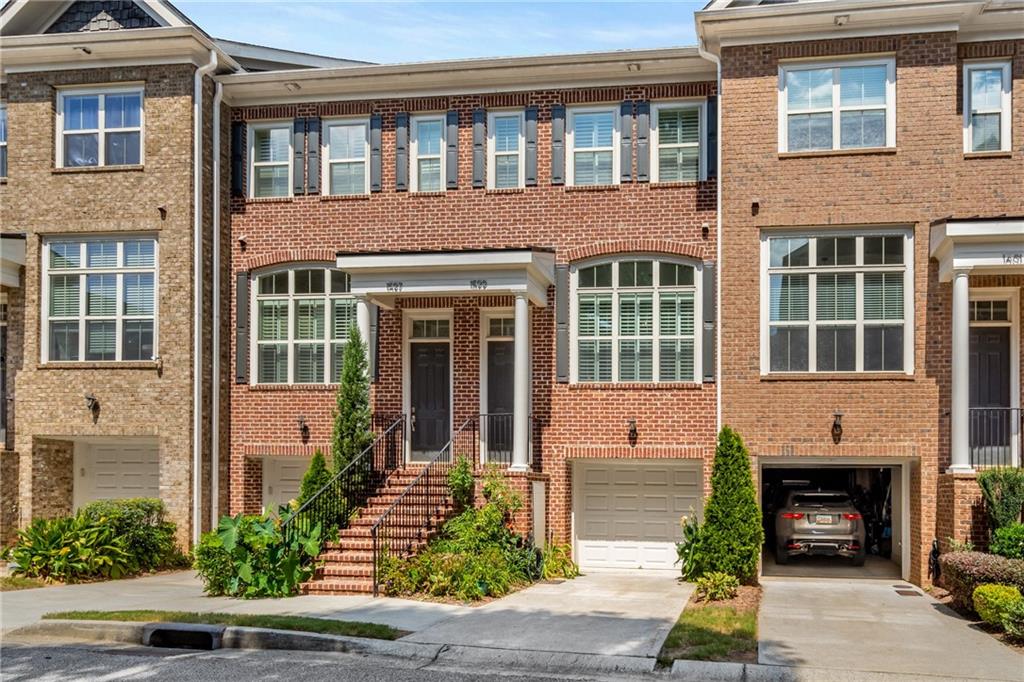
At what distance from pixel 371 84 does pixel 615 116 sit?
4103mm

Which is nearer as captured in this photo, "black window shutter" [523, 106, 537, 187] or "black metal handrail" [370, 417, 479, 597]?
"black metal handrail" [370, 417, 479, 597]

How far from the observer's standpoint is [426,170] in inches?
701

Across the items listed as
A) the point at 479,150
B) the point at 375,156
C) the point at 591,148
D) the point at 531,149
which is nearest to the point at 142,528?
the point at 375,156

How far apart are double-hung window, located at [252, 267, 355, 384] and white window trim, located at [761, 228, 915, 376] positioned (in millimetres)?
6775

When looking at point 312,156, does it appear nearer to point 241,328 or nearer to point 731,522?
point 241,328

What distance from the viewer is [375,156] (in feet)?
58.5

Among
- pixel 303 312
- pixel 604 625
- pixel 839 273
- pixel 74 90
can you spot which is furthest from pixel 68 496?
pixel 839 273

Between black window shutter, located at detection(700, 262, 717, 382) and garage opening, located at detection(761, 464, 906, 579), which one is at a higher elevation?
black window shutter, located at detection(700, 262, 717, 382)

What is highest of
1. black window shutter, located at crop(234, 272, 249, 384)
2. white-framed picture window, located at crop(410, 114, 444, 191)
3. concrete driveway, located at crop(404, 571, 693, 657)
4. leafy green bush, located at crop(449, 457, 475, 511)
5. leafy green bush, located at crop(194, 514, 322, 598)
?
white-framed picture window, located at crop(410, 114, 444, 191)

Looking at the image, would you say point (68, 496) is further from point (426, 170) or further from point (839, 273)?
point (839, 273)

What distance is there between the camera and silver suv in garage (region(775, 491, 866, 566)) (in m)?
16.8

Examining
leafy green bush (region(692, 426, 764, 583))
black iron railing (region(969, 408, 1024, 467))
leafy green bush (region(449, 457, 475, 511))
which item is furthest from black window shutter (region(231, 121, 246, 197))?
black iron railing (region(969, 408, 1024, 467))

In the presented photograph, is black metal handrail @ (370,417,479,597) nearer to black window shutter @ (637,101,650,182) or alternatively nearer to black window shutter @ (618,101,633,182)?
black window shutter @ (618,101,633,182)

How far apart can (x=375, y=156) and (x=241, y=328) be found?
12.2 ft
